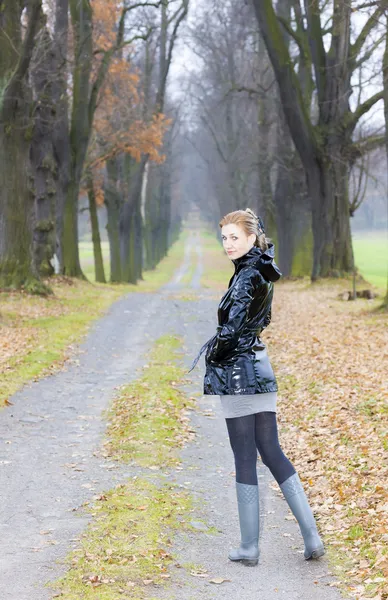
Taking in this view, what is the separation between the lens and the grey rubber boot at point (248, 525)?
17.5ft

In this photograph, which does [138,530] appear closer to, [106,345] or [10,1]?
[106,345]

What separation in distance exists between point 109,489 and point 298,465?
1.91 m

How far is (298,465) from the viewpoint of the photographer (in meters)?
7.80

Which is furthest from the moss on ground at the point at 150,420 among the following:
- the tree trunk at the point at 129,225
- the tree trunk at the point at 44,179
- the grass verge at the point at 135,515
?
the tree trunk at the point at 129,225

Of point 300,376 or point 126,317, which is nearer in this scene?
point 300,376

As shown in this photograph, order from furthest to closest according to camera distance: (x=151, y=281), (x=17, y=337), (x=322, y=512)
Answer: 1. (x=151, y=281)
2. (x=17, y=337)
3. (x=322, y=512)

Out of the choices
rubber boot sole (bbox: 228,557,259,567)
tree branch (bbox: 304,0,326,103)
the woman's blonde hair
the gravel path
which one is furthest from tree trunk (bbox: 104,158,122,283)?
rubber boot sole (bbox: 228,557,259,567)

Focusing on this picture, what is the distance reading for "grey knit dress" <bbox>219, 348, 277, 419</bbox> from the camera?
17.0 feet

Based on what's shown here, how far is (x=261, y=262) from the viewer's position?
521cm

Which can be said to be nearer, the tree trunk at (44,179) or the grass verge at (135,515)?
the grass verge at (135,515)

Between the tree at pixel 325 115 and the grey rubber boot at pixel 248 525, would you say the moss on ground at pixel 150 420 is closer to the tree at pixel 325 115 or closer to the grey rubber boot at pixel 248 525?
the grey rubber boot at pixel 248 525

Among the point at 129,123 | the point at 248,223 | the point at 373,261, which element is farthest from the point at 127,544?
the point at 373,261

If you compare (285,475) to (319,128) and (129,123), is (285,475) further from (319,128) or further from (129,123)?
(129,123)

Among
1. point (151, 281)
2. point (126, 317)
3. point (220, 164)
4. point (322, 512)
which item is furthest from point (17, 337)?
point (220, 164)
